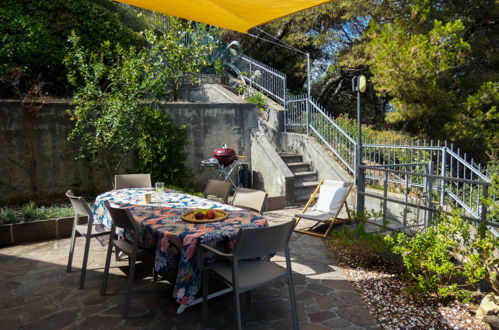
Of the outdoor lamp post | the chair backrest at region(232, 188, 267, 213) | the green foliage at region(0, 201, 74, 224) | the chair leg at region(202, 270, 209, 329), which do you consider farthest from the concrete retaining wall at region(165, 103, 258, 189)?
the chair leg at region(202, 270, 209, 329)

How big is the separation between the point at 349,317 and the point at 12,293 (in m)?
3.40

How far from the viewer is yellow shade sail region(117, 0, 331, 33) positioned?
3501 millimetres

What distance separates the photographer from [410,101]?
9.20m

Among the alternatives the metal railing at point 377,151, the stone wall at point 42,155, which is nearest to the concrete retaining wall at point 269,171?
the metal railing at point 377,151

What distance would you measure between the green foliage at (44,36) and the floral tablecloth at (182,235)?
5500 mm

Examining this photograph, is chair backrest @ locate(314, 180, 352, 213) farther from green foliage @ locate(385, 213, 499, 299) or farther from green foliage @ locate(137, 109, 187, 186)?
green foliage @ locate(137, 109, 187, 186)

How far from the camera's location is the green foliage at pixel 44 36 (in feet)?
26.5

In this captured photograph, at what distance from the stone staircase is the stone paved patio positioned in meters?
3.30

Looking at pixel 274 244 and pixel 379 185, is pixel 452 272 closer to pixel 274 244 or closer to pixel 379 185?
pixel 274 244

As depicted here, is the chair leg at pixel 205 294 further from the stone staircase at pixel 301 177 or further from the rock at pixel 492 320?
the stone staircase at pixel 301 177

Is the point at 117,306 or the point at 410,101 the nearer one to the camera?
the point at 117,306

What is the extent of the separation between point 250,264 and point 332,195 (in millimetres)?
3126

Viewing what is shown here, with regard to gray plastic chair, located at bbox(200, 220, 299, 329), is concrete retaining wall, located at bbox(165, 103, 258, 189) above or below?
above

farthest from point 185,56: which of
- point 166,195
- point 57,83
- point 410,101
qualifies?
point 410,101
